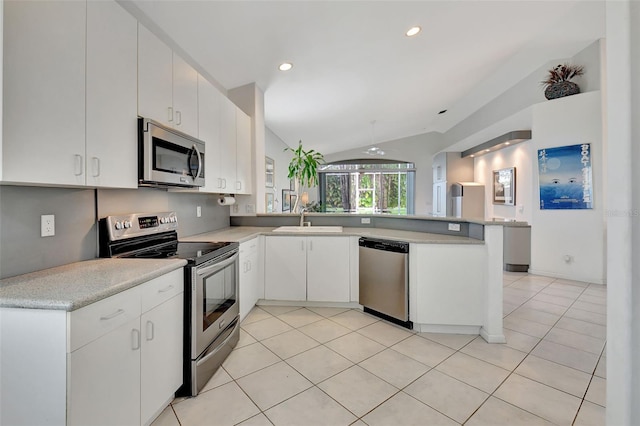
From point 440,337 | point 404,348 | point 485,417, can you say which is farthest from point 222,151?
point 485,417

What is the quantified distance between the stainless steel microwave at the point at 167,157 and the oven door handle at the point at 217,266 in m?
0.67

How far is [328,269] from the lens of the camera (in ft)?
10.2

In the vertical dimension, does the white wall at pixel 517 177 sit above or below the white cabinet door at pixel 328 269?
above

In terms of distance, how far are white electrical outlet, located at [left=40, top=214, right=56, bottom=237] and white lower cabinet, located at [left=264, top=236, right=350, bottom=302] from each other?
→ 6.16ft

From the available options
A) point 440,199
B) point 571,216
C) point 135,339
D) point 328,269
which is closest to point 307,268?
point 328,269

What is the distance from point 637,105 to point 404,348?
2.12 meters

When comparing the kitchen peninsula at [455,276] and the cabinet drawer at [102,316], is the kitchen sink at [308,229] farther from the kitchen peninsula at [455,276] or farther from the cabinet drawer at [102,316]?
the cabinet drawer at [102,316]

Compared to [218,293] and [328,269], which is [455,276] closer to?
[328,269]

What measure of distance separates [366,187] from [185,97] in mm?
7665

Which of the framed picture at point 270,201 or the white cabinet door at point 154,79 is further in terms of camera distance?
the framed picture at point 270,201

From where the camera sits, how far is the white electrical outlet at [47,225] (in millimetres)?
1467

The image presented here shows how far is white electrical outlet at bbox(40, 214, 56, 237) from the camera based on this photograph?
147 cm

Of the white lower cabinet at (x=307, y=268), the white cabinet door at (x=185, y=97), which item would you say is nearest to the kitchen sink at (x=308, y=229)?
the white lower cabinet at (x=307, y=268)

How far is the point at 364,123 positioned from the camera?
6.38 m
